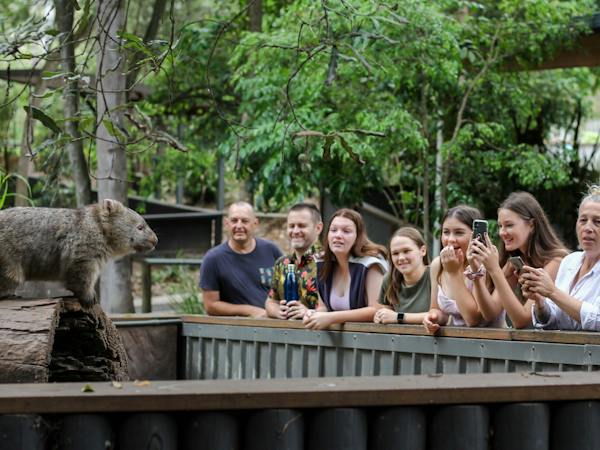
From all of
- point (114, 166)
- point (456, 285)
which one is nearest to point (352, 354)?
point (456, 285)

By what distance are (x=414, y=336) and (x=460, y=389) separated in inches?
76.5

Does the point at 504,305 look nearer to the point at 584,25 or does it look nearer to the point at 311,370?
the point at 311,370

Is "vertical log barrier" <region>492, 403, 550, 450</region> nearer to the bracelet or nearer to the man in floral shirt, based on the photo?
the bracelet

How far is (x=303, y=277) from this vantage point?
6492mm

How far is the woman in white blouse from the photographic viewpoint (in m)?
4.36

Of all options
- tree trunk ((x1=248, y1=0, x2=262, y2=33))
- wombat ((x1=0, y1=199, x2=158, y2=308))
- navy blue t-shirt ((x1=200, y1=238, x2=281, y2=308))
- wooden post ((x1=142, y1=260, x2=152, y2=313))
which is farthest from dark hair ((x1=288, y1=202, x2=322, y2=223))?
tree trunk ((x1=248, y1=0, x2=262, y2=33))

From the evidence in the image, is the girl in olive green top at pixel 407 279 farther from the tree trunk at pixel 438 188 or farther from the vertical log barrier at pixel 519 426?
the tree trunk at pixel 438 188

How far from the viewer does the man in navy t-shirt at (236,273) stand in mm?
7391

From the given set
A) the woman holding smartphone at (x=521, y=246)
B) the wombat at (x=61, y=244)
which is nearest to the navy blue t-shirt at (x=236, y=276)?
the wombat at (x=61, y=244)

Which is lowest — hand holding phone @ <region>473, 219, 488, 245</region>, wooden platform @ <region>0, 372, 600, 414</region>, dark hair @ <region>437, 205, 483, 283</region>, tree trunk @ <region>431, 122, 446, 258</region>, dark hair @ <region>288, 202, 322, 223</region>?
wooden platform @ <region>0, 372, 600, 414</region>

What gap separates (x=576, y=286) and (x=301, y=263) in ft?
7.56

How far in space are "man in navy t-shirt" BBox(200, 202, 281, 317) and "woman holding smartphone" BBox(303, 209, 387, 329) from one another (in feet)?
4.17

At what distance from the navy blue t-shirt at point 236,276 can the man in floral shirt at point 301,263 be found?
2.50 feet

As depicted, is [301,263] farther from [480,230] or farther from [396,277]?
[480,230]
